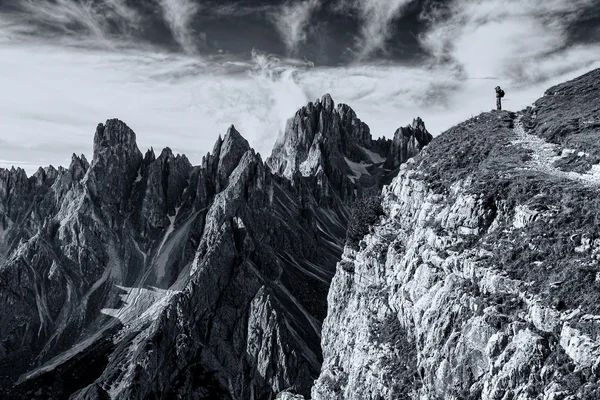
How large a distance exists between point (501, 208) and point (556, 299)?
1207cm

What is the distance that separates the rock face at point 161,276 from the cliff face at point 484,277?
82.6ft

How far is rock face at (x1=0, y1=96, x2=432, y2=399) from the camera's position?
10169 centimetres

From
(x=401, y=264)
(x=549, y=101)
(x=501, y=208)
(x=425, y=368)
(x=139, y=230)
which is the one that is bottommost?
(x=425, y=368)

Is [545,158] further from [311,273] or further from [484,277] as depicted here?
[311,273]

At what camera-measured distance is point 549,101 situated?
73.2 metres

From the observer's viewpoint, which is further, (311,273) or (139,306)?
(311,273)

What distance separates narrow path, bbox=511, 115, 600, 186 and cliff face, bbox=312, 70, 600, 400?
222 mm

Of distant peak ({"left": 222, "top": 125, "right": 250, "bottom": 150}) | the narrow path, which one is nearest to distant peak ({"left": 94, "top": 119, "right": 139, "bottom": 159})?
distant peak ({"left": 222, "top": 125, "right": 250, "bottom": 150})

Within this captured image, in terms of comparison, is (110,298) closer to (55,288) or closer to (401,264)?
(55,288)

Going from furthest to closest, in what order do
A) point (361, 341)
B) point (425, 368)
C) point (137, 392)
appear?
point (137, 392), point (361, 341), point (425, 368)

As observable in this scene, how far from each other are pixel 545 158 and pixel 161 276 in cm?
11142

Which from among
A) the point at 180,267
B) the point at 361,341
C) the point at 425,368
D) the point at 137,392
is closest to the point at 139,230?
the point at 180,267

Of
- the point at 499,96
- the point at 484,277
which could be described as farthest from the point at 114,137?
the point at 484,277

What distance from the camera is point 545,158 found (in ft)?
163
